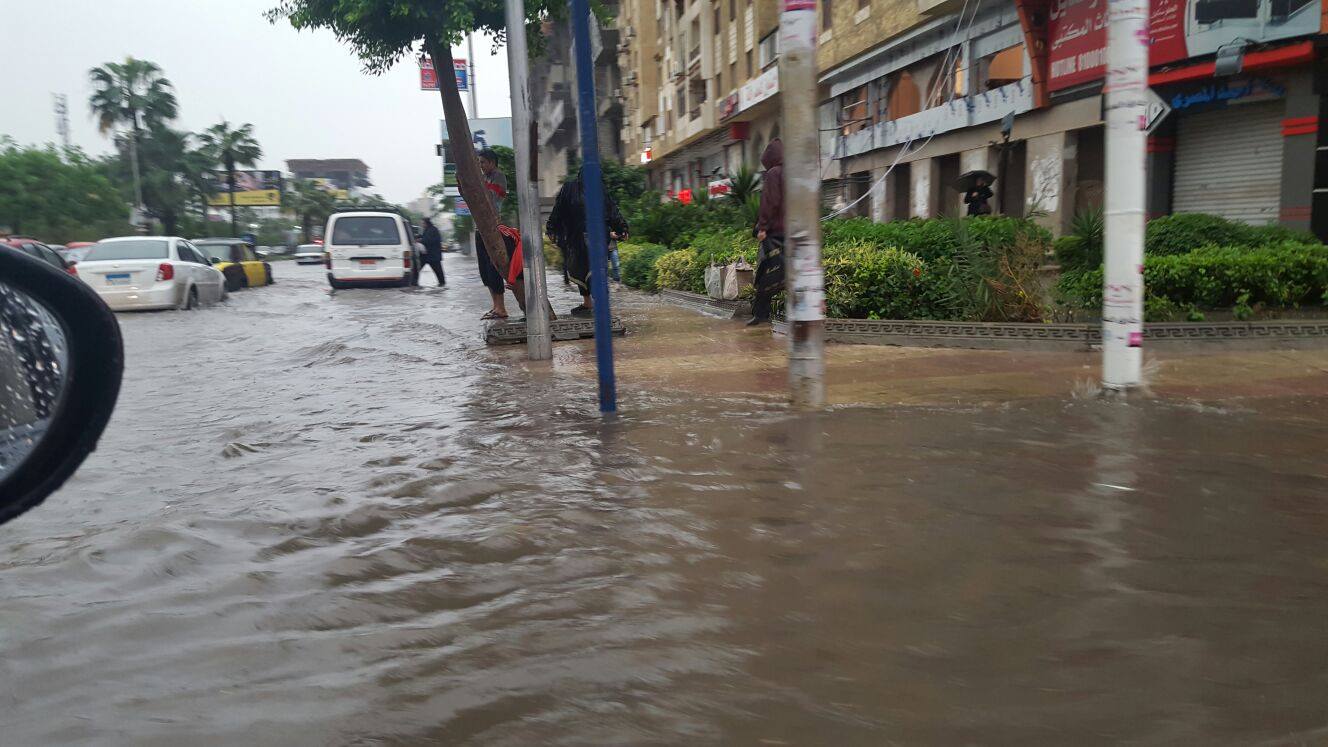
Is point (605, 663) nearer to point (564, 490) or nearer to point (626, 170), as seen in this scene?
point (564, 490)

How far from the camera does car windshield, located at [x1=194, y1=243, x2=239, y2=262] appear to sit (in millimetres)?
28906

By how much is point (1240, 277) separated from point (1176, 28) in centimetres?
862

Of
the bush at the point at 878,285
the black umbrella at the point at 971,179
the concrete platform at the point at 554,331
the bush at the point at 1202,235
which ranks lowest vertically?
the concrete platform at the point at 554,331

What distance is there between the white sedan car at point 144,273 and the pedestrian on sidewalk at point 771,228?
12.0 m

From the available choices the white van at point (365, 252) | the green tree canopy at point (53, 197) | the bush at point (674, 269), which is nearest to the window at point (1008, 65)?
the bush at point (674, 269)

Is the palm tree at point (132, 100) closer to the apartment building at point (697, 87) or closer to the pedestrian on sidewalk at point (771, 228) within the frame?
the apartment building at point (697, 87)

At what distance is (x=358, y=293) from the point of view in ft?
80.2

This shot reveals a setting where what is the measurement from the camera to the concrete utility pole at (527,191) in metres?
9.60

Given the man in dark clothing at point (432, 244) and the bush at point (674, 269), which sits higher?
the man in dark clothing at point (432, 244)

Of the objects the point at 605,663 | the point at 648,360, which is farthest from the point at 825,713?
the point at 648,360

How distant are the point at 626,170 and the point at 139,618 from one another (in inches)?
1129

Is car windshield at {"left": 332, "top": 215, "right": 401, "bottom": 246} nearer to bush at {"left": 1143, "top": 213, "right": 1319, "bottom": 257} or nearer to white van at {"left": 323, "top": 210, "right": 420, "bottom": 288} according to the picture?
white van at {"left": 323, "top": 210, "right": 420, "bottom": 288}

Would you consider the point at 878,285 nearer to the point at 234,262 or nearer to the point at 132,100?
the point at 234,262

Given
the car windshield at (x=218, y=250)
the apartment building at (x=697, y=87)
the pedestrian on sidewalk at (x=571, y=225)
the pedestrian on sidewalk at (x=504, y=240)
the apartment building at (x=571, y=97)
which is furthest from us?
the apartment building at (x=571, y=97)
